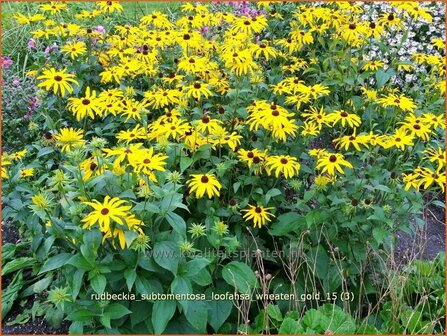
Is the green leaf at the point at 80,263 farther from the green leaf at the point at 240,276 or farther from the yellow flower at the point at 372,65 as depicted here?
the yellow flower at the point at 372,65

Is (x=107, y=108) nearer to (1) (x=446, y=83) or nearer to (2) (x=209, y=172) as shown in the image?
(2) (x=209, y=172)

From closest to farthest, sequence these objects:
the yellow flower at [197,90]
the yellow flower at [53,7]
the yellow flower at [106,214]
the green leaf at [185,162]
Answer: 1. the yellow flower at [106,214]
2. the green leaf at [185,162]
3. the yellow flower at [197,90]
4. the yellow flower at [53,7]

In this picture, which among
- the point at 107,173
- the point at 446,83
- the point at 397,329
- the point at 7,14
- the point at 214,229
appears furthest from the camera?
the point at 7,14

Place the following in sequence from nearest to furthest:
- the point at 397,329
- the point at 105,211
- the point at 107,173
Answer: the point at 105,211, the point at 107,173, the point at 397,329

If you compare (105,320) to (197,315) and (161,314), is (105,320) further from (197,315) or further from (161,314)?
(197,315)

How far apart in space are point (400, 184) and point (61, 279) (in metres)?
1.29

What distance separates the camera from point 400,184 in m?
2.12

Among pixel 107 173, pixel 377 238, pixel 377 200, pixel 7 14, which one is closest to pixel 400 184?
pixel 377 200

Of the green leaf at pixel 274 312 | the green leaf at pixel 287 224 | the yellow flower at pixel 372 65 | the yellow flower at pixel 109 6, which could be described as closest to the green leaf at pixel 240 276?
the green leaf at pixel 274 312

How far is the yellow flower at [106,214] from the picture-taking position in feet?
4.99

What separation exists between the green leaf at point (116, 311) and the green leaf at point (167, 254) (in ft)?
0.62

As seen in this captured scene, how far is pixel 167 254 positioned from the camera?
5.58 ft

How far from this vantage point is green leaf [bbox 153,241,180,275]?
1.68 m

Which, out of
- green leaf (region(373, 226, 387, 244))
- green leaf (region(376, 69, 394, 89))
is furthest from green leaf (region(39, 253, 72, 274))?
green leaf (region(376, 69, 394, 89))
